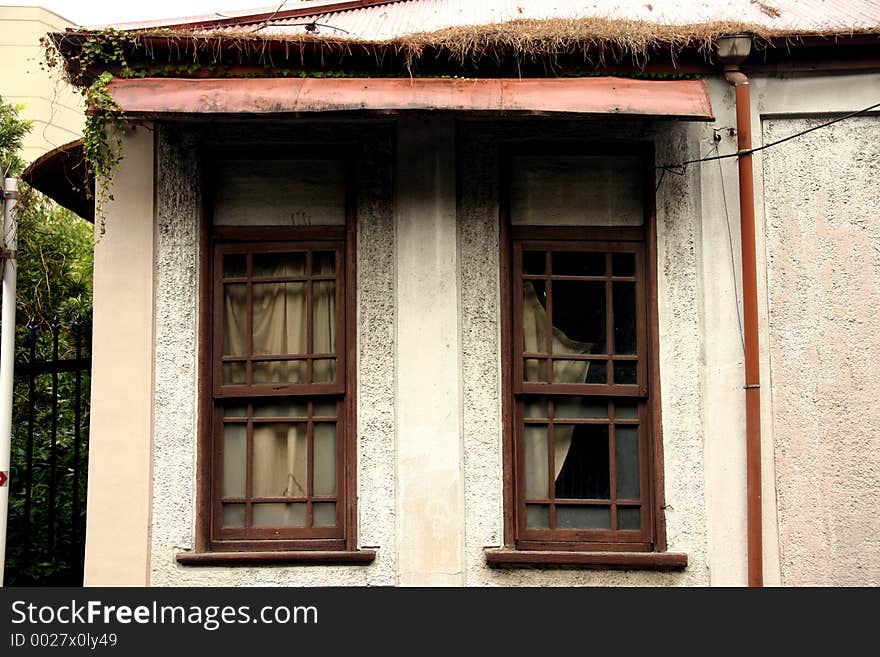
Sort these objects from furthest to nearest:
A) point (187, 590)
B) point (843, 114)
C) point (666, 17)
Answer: point (666, 17) → point (843, 114) → point (187, 590)

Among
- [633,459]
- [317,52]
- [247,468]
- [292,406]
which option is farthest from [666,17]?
[247,468]

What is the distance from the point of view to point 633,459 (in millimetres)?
7309

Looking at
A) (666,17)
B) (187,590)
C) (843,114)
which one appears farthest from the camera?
(666,17)

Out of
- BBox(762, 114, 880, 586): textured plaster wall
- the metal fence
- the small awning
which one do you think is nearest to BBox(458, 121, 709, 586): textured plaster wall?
BBox(762, 114, 880, 586): textured plaster wall

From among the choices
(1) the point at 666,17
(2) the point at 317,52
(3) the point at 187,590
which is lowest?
(3) the point at 187,590

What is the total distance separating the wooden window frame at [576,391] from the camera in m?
7.12

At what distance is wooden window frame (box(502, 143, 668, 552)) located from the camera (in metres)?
7.12

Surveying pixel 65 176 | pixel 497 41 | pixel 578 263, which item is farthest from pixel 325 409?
pixel 65 176

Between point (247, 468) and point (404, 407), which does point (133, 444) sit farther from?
point (404, 407)

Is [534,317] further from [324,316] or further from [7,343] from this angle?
[7,343]

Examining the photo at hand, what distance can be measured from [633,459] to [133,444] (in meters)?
3.28

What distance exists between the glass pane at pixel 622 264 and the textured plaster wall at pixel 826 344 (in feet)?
2.97

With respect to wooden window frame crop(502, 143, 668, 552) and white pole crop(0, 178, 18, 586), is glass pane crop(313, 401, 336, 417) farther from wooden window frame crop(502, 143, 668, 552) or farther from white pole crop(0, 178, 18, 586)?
white pole crop(0, 178, 18, 586)

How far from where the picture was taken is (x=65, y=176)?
27.2 ft
